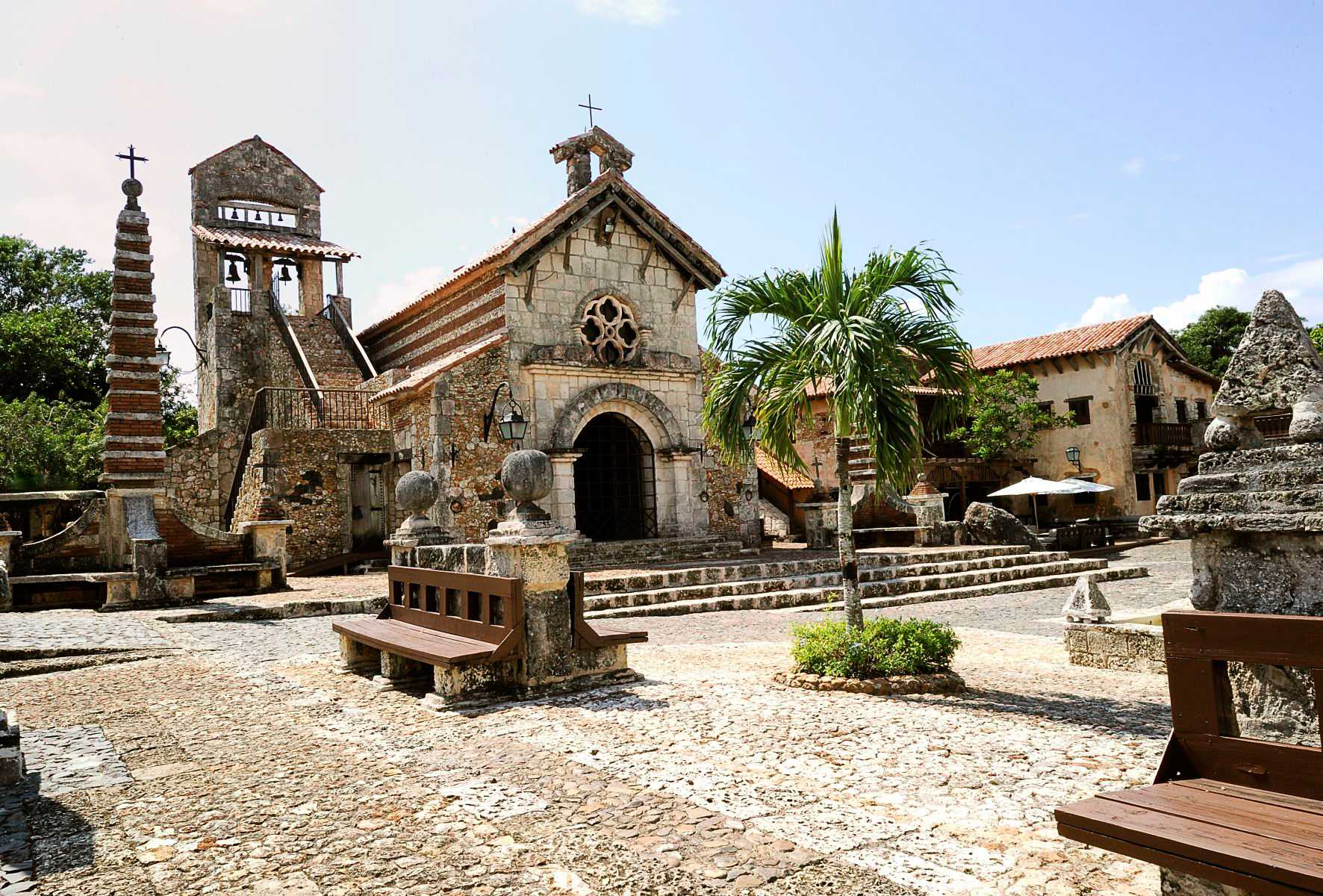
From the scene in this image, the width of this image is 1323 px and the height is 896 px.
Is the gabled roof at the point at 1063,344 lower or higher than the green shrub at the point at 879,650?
higher

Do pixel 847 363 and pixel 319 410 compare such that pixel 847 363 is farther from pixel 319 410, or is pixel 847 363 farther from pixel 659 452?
pixel 319 410

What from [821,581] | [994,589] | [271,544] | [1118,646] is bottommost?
[994,589]

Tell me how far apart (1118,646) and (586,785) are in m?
5.91

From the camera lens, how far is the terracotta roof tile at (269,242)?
23.9 meters

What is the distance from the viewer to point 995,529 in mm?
20438

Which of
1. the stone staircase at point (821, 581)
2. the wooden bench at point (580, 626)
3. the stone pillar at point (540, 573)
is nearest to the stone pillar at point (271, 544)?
the stone staircase at point (821, 581)

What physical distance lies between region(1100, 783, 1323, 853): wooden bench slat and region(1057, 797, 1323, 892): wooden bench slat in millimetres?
31

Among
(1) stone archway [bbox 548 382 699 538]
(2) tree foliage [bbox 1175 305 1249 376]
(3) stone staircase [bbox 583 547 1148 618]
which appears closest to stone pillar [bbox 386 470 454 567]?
(3) stone staircase [bbox 583 547 1148 618]

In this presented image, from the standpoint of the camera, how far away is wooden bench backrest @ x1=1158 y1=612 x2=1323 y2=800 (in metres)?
2.58

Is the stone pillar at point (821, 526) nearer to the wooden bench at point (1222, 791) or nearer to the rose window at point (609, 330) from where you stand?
the rose window at point (609, 330)

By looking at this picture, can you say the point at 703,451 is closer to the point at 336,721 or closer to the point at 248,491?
the point at 248,491

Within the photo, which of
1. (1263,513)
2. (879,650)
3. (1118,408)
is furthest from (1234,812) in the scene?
(1118,408)

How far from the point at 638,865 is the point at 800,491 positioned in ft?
72.6

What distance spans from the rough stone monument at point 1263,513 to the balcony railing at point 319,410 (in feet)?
59.1
